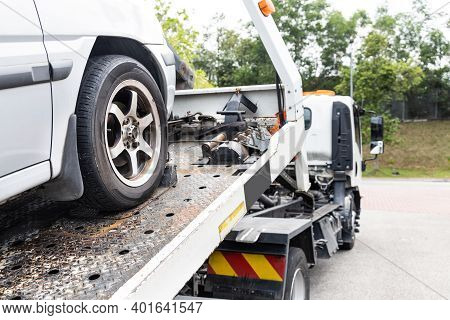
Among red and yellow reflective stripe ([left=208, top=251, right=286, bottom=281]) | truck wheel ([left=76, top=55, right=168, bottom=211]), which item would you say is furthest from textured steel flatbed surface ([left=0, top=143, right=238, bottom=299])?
red and yellow reflective stripe ([left=208, top=251, right=286, bottom=281])

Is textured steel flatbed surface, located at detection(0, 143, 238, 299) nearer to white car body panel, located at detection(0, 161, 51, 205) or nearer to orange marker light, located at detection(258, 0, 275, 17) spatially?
white car body panel, located at detection(0, 161, 51, 205)

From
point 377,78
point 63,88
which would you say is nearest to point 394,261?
point 63,88

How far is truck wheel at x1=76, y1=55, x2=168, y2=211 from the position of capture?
214 cm

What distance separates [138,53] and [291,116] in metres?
1.52

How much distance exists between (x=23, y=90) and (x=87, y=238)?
2.80 feet

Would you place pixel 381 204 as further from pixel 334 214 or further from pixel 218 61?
pixel 218 61

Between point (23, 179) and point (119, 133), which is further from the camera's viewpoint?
point (119, 133)

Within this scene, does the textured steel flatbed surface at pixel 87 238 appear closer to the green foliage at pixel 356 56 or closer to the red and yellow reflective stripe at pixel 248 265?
the red and yellow reflective stripe at pixel 248 265

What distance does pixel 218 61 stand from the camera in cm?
2966

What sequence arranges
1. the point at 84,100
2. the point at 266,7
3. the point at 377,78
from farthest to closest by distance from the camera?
1. the point at 377,78
2. the point at 266,7
3. the point at 84,100

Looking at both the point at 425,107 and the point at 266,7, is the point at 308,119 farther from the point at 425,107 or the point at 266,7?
the point at 425,107

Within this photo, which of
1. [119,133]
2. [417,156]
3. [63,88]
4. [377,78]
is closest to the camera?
[63,88]

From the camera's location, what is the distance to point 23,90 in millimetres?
1770

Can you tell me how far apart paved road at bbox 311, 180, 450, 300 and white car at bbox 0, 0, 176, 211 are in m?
3.37
